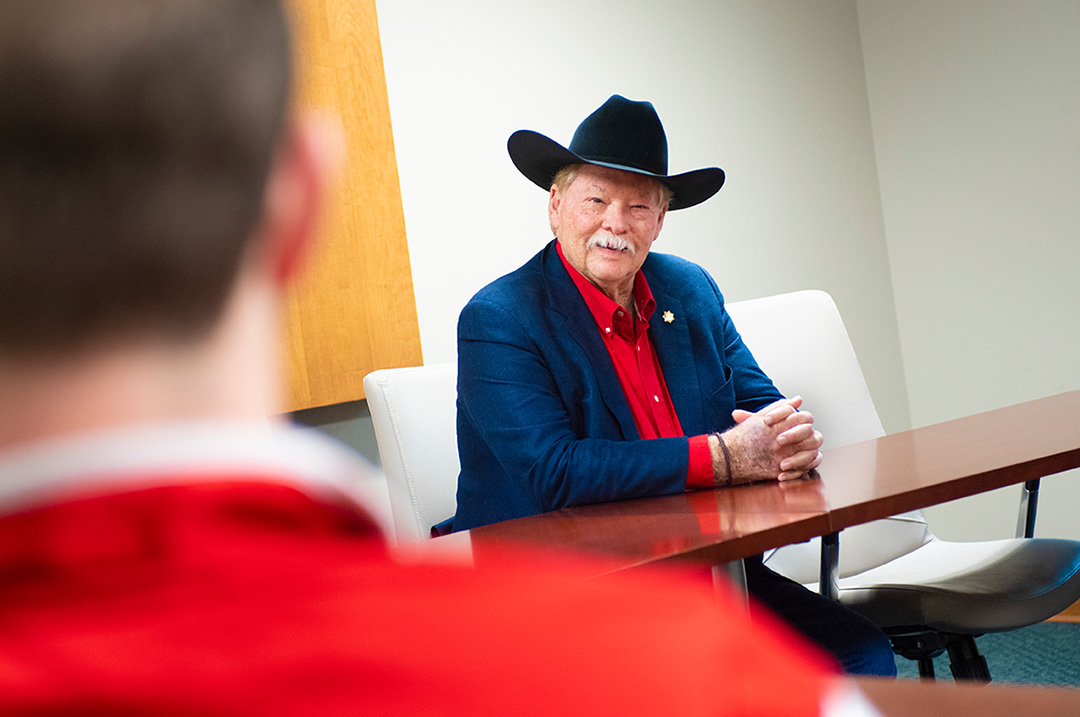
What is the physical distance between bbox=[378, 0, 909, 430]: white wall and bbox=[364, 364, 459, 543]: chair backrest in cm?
69

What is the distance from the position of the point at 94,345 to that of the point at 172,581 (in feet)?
0.23

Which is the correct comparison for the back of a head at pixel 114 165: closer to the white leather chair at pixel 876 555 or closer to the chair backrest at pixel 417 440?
the white leather chair at pixel 876 555

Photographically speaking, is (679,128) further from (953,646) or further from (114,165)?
(114,165)

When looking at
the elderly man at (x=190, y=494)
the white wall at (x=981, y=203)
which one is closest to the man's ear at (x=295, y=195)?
the elderly man at (x=190, y=494)

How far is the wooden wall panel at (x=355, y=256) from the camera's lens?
2361 mm

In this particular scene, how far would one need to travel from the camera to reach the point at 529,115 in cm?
300

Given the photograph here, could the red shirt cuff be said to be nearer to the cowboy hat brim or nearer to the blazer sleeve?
the blazer sleeve

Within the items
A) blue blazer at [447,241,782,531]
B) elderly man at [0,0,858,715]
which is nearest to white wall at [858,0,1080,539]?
blue blazer at [447,241,782,531]

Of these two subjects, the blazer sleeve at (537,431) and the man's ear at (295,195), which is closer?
the man's ear at (295,195)

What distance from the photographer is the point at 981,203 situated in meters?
3.88

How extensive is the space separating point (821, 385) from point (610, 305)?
0.69 metres

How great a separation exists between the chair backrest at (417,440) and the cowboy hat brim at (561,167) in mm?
568

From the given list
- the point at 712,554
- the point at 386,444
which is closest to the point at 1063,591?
the point at 712,554

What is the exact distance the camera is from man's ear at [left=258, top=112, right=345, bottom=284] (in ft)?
0.98
